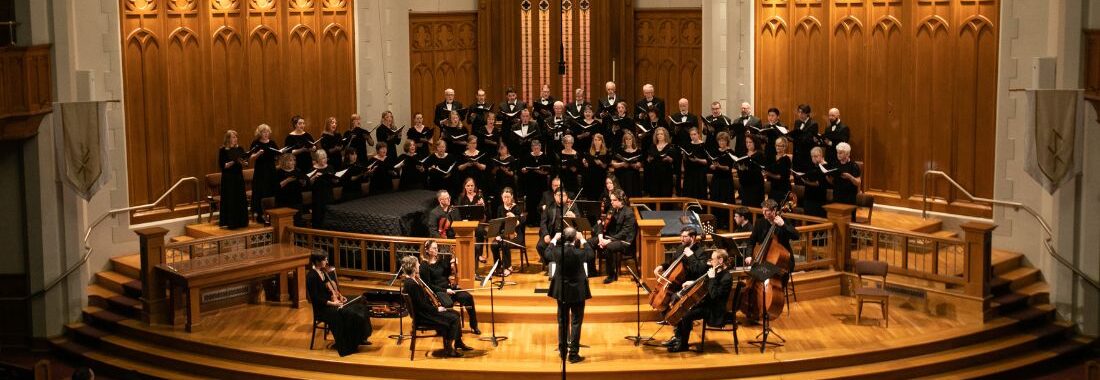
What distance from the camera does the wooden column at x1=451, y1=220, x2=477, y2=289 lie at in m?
14.1

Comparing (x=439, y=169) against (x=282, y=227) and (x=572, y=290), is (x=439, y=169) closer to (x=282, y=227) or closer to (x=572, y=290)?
(x=282, y=227)

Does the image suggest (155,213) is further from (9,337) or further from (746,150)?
(746,150)

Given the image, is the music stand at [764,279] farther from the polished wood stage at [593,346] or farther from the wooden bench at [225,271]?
the wooden bench at [225,271]

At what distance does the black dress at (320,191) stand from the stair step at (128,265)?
7.31 ft

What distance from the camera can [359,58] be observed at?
62.7 feet

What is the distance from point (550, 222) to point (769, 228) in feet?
8.75

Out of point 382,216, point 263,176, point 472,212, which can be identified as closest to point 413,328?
point 472,212

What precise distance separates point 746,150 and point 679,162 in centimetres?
105

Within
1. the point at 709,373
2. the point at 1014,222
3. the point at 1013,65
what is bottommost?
the point at 709,373

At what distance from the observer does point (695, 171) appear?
17.2 m

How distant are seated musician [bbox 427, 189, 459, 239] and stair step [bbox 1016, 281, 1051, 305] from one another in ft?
21.9

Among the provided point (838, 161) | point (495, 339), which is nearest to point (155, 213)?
point (495, 339)

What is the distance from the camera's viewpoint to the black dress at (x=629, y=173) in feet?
56.1

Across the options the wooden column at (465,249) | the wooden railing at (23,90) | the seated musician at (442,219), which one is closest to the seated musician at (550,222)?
the wooden column at (465,249)
